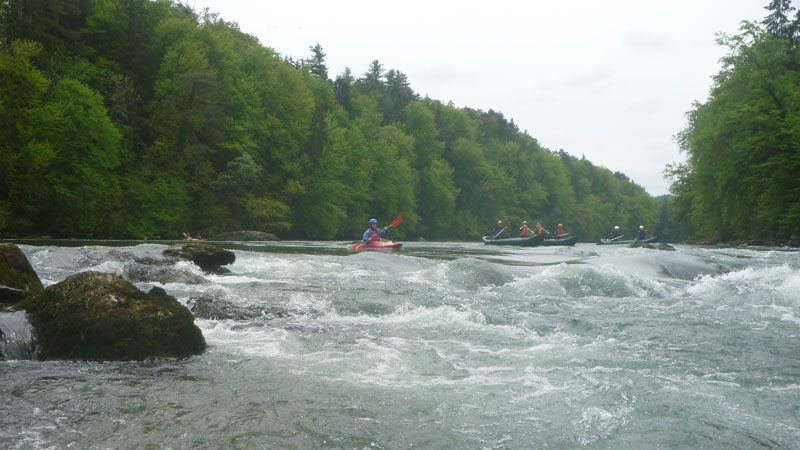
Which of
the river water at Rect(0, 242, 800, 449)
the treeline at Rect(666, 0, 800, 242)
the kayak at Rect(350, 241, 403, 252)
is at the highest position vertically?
the treeline at Rect(666, 0, 800, 242)

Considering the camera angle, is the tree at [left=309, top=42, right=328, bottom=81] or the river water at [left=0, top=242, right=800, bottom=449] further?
the tree at [left=309, top=42, right=328, bottom=81]

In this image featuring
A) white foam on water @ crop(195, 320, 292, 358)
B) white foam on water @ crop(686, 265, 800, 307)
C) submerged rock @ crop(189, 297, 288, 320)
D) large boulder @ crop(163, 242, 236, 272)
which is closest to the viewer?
white foam on water @ crop(195, 320, 292, 358)

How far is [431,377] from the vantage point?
16.3 feet

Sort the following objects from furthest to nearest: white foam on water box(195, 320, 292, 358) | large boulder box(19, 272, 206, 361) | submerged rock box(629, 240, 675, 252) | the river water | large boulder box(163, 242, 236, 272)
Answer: submerged rock box(629, 240, 675, 252)
large boulder box(163, 242, 236, 272)
white foam on water box(195, 320, 292, 358)
large boulder box(19, 272, 206, 361)
the river water

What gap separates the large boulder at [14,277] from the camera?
5.97 metres

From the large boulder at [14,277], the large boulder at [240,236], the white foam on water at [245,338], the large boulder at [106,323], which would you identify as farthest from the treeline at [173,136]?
the large boulder at [106,323]

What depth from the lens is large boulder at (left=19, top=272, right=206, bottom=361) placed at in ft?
16.2

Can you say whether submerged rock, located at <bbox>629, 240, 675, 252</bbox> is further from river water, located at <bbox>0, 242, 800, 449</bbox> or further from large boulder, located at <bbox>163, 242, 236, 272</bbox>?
large boulder, located at <bbox>163, 242, 236, 272</bbox>

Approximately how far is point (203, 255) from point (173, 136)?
23.4 meters

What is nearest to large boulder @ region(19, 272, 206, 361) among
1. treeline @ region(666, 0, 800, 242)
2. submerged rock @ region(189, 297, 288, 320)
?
submerged rock @ region(189, 297, 288, 320)

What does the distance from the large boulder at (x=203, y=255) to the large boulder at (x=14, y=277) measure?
4.88 meters

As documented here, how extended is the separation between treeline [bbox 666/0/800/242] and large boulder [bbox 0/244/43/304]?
32.5m

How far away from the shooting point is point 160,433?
3.28 m

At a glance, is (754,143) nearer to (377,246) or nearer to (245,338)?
(377,246)
